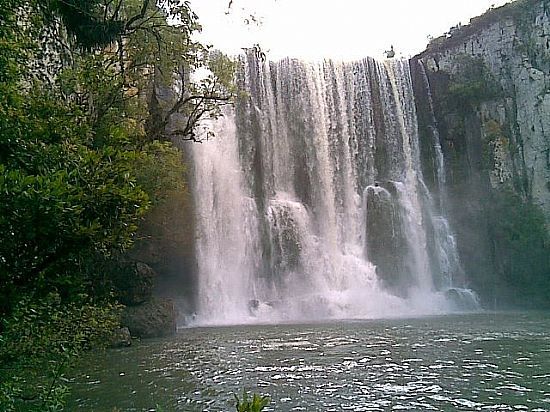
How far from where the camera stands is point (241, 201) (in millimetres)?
23922

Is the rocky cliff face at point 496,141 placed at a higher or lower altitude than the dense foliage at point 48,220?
higher

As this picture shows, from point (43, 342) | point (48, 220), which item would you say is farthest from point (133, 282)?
point (48, 220)

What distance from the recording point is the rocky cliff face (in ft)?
81.9

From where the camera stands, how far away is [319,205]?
84.3 feet

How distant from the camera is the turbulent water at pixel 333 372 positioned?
24.5 feet

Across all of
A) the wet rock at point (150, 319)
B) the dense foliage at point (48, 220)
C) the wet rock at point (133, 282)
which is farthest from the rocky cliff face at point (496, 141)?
the dense foliage at point (48, 220)

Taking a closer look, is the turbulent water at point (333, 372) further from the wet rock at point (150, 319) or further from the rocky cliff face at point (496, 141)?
the rocky cliff face at point (496, 141)

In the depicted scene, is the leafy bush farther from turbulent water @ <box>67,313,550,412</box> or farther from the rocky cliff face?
the rocky cliff face

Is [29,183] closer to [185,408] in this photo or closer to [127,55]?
[185,408]

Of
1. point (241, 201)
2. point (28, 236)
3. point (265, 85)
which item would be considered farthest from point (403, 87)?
point (28, 236)

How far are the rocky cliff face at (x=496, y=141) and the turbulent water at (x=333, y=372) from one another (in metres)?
10.2

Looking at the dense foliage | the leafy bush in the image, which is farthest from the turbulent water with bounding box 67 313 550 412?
the dense foliage

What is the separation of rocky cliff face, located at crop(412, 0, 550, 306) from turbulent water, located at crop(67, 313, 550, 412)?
1024cm

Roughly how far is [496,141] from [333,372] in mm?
19922
